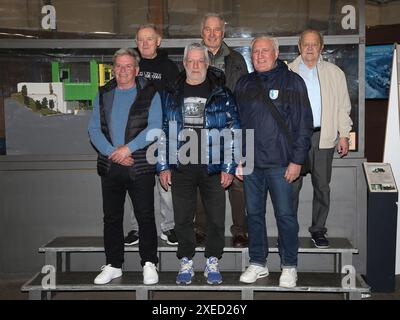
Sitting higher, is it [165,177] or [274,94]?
[274,94]

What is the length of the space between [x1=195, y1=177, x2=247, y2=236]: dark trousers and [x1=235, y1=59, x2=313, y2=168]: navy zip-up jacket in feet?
1.62

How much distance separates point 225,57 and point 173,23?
82 centimetres

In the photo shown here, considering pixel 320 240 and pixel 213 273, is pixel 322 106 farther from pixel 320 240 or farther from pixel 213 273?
pixel 213 273

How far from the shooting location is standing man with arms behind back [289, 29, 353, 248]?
137 inches

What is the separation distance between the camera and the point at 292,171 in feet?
10.2

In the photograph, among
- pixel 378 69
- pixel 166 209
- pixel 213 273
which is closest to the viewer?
pixel 213 273

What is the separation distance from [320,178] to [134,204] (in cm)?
138

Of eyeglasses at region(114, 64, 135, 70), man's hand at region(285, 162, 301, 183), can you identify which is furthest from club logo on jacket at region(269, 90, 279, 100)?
eyeglasses at region(114, 64, 135, 70)

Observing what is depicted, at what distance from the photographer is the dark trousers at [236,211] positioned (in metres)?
3.62

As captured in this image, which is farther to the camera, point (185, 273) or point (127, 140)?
point (185, 273)

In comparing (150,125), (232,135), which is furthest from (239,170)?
(150,125)

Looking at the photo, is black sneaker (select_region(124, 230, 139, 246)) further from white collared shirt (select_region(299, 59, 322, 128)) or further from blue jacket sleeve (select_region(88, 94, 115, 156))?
white collared shirt (select_region(299, 59, 322, 128))

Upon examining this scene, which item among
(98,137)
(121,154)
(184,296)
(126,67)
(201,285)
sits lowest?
(184,296)
